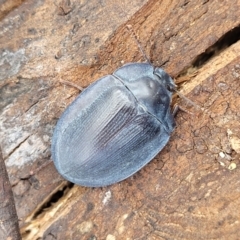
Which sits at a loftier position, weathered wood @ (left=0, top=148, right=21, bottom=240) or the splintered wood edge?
weathered wood @ (left=0, top=148, right=21, bottom=240)

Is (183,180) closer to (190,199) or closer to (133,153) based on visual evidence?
(190,199)

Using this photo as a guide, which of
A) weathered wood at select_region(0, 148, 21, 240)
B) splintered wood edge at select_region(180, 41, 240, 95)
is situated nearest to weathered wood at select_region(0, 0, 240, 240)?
splintered wood edge at select_region(180, 41, 240, 95)

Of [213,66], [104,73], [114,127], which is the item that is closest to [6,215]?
[114,127]

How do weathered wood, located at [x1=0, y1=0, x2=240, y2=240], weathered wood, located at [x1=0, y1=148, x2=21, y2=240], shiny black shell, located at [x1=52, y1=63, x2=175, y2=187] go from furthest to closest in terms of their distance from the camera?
shiny black shell, located at [x1=52, y1=63, x2=175, y2=187] → weathered wood, located at [x1=0, y1=0, x2=240, y2=240] → weathered wood, located at [x1=0, y1=148, x2=21, y2=240]

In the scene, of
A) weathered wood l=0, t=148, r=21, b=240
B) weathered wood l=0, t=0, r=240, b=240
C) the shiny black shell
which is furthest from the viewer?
the shiny black shell

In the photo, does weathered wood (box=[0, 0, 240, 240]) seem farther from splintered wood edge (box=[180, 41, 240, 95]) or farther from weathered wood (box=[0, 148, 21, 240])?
weathered wood (box=[0, 148, 21, 240])

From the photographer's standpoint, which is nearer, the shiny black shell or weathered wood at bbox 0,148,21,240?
weathered wood at bbox 0,148,21,240
